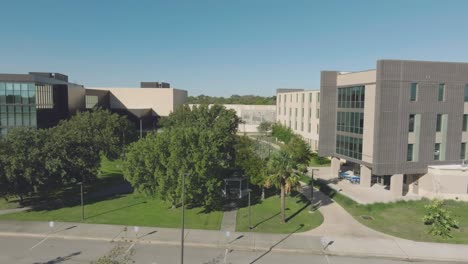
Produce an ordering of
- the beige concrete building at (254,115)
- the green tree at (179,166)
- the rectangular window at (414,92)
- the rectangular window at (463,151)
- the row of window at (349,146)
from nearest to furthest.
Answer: the green tree at (179,166), the rectangular window at (414,92), the rectangular window at (463,151), the row of window at (349,146), the beige concrete building at (254,115)

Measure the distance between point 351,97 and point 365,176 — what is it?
1057 cm

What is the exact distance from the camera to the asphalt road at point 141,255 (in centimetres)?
2475

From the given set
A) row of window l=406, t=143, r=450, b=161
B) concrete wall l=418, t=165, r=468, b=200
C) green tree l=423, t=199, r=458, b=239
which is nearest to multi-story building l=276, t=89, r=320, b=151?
row of window l=406, t=143, r=450, b=161

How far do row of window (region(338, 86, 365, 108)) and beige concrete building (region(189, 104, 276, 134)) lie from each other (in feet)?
195

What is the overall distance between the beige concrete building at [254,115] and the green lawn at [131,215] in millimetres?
72965

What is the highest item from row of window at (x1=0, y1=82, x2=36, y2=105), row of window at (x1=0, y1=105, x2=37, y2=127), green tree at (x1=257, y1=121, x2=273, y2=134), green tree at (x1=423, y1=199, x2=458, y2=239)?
row of window at (x1=0, y1=82, x2=36, y2=105)

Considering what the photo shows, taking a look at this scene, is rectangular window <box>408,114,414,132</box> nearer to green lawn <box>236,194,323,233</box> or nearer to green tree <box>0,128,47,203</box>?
green lawn <box>236,194,323,233</box>

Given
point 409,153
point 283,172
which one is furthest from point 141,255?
point 409,153

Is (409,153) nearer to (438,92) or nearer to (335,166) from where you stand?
(438,92)

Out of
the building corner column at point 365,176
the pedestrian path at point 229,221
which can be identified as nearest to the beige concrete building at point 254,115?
the building corner column at point 365,176

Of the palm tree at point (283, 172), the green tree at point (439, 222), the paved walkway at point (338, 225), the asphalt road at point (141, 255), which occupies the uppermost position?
the palm tree at point (283, 172)

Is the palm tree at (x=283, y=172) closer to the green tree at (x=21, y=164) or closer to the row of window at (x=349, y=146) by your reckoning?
the row of window at (x=349, y=146)

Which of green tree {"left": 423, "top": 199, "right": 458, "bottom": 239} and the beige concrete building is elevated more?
the beige concrete building

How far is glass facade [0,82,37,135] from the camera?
51.0 m
